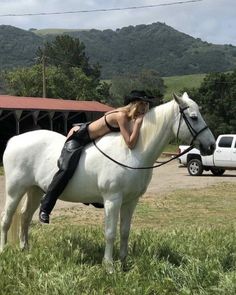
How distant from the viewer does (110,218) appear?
21.5 ft

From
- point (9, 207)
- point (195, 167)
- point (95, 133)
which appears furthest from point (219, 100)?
point (95, 133)

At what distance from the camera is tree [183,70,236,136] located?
5453 cm

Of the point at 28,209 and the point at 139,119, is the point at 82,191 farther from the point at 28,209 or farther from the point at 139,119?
the point at 28,209

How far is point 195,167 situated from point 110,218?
63.2ft

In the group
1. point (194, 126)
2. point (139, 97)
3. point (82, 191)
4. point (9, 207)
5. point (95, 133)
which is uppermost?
point (139, 97)

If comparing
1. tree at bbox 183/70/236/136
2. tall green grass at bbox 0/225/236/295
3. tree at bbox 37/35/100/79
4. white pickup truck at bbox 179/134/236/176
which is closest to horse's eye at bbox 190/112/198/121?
tall green grass at bbox 0/225/236/295

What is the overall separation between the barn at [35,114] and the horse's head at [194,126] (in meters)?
25.0

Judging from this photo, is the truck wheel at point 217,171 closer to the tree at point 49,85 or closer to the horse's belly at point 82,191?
the horse's belly at point 82,191

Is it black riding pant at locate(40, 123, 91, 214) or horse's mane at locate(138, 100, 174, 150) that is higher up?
horse's mane at locate(138, 100, 174, 150)

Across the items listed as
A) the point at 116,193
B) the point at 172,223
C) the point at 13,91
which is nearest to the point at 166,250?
the point at 116,193

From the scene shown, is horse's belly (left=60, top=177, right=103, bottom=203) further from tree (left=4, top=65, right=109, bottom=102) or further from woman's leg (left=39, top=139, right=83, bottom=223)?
tree (left=4, top=65, right=109, bottom=102)

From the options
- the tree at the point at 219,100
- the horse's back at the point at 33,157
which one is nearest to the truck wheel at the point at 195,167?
the horse's back at the point at 33,157

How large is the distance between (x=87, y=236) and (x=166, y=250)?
1.45 metres

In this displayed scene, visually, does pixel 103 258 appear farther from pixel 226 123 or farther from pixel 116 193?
pixel 226 123
